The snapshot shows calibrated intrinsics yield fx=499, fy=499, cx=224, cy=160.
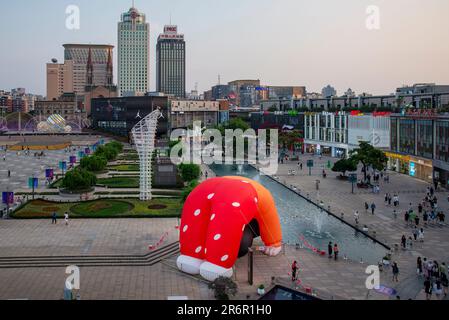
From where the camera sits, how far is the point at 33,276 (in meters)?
27.7

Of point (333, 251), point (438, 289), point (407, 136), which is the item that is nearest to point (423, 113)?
point (407, 136)

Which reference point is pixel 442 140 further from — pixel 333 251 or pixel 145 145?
pixel 145 145

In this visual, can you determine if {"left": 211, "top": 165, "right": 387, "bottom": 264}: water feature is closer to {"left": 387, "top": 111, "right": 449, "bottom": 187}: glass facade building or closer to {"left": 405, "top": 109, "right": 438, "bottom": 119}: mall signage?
{"left": 387, "top": 111, "right": 449, "bottom": 187}: glass facade building

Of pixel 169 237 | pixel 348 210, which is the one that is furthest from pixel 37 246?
pixel 348 210

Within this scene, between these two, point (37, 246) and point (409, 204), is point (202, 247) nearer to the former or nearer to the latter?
point (37, 246)

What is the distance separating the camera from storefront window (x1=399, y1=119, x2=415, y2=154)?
2692 inches

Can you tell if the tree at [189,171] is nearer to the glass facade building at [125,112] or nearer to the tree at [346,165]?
the tree at [346,165]

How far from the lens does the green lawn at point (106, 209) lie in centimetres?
4353

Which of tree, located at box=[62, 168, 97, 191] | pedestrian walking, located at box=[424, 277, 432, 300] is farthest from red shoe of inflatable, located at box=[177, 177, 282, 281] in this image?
tree, located at box=[62, 168, 97, 191]

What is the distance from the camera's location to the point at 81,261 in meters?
30.3

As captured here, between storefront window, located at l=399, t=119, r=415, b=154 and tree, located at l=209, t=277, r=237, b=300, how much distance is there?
52346 mm

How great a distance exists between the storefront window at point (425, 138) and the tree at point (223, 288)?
156 feet

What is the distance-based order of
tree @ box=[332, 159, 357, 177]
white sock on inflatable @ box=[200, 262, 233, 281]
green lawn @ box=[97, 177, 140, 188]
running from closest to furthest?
1. white sock on inflatable @ box=[200, 262, 233, 281]
2. green lawn @ box=[97, 177, 140, 188]
3. tree @ box=[332, 159, 357, 177]

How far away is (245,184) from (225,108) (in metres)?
151
